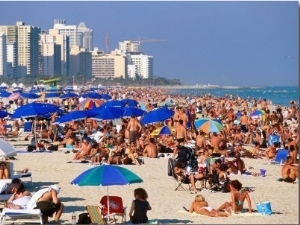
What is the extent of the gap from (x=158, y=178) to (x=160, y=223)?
4.43 metres

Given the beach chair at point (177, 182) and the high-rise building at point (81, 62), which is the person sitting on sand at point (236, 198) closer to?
the beach chair at point (177, 182)

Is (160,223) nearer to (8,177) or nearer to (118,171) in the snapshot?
(118,171)

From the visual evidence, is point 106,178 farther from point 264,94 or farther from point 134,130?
point 264,94

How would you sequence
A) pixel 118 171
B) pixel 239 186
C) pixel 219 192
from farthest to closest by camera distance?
pixel 219 192
pixel 239 186
pixel 118 171

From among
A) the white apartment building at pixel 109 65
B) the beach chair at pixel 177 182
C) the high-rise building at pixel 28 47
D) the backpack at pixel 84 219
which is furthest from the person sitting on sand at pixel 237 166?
the white apartment building at pixel 109 65

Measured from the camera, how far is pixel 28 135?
23.3 m

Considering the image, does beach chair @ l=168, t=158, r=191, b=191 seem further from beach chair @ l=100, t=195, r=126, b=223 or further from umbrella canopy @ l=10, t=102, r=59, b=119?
umbrella canopy @ l=10, t=102, r=59, b=119

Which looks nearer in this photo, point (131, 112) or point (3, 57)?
point (131, 112)

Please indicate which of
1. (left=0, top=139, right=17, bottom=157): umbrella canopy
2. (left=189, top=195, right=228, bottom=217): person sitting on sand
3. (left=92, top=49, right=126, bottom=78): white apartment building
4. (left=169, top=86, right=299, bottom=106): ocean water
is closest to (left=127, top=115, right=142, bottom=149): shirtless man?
(left=0, top=139, right=17, bottom=157): umbrella canopy

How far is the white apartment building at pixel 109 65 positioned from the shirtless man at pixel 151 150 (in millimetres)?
173801

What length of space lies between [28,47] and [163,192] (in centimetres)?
15765

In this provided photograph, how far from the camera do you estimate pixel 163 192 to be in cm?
1217

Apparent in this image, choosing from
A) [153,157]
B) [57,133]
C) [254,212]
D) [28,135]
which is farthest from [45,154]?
[254,212]

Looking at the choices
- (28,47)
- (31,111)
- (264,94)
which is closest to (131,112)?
(31,111)
